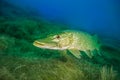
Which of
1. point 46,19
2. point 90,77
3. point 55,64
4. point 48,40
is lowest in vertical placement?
point 90,77

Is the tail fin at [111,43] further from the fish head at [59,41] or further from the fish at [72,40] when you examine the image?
the fish head at [59,41]

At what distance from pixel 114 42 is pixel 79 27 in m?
1.89

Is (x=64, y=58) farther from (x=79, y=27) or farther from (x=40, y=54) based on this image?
(x=79, y=27)

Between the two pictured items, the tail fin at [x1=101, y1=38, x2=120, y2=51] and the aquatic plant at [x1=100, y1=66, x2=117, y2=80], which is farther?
the tail fin at [x1=101, y1=38, x2=120, y2=51]

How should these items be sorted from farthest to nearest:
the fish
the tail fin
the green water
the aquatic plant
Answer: the tail fin → the aquatic plant → the green water → the fish

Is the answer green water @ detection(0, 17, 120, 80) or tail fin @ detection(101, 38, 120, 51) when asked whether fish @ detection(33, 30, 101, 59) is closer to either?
green water @ detection(0, 17, 120, 80)

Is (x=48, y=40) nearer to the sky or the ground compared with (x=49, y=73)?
nearer to the sky

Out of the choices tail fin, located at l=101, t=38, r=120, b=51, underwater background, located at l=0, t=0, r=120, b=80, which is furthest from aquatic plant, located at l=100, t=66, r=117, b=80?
tail fin, located at l=101, t=38, r=120, b=51

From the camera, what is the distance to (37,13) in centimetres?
1128

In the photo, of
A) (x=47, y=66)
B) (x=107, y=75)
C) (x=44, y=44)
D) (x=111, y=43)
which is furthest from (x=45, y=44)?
(x=111, y=43)

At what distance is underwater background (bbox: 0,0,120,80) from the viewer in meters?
4.84

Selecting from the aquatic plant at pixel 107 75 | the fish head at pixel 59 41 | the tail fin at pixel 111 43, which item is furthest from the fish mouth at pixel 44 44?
the tail fin at pixel 111 43

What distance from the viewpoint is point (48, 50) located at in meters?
7.01

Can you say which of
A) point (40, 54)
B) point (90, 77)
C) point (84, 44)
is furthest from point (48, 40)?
point (40, 54)
